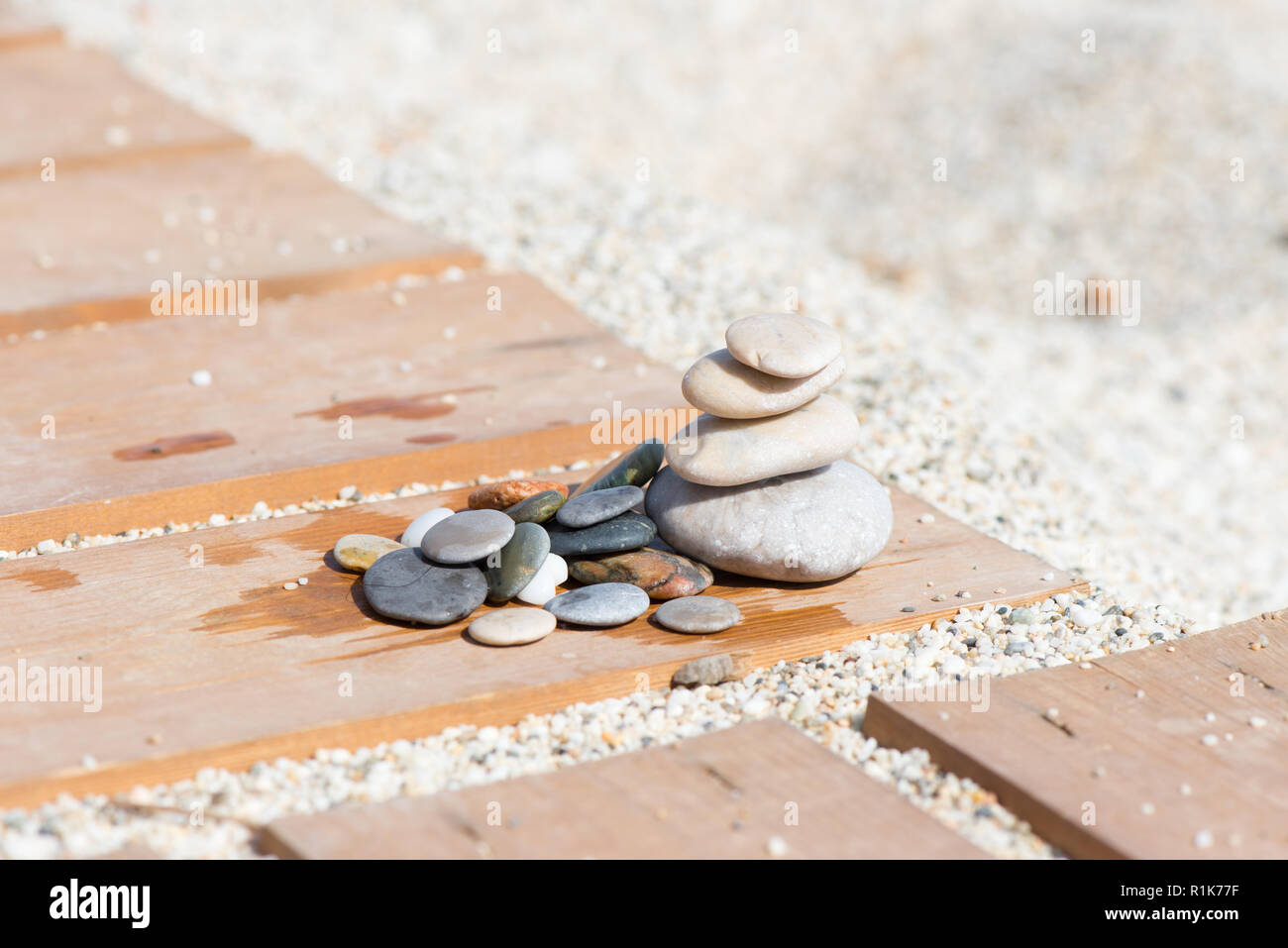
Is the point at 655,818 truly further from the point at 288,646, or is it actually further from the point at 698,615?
the point at 288,646

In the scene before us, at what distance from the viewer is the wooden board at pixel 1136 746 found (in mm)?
1918

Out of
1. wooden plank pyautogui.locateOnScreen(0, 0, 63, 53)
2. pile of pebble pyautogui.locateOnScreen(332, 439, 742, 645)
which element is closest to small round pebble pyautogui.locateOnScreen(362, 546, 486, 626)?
pile of pebble pyautogui.locateOnScreen(332, 439, 742, 645)

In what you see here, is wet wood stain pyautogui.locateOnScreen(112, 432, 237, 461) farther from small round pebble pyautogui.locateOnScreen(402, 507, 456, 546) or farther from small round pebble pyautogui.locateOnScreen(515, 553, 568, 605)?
small round pebble pyautogui.locateOnScreen(515, 553, 568, 605)

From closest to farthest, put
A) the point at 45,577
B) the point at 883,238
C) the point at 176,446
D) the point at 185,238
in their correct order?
the point at 45,577
the point at 176,446
the point at 185,238
the point at 883,238

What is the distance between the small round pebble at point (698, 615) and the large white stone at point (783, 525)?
0.13 meters

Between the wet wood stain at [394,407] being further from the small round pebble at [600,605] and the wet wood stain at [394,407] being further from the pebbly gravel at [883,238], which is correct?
the small round pebble at [600,605]

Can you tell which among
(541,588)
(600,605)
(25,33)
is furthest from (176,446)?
(25,33)

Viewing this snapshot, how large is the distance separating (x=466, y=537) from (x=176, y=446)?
105 cm

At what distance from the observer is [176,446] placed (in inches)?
125

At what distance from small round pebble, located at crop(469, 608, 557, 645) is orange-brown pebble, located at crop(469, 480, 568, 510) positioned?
328 millimetres

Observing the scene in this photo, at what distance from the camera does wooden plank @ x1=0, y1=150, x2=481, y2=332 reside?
405 centimetres

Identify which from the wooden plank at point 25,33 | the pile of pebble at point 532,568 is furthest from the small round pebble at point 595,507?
the wooden plank at point 25,33
